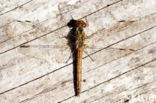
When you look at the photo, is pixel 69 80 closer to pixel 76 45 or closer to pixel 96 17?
pixel 76 45

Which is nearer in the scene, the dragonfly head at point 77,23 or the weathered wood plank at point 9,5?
the dragonfly head at point 77,23

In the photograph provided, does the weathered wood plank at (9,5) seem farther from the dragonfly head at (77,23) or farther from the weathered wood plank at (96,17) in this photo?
the dragonfly head at (77,23)

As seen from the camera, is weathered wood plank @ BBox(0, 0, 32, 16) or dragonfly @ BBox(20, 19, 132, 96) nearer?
dragonfly @ BBox(20, 19, 132, 96)

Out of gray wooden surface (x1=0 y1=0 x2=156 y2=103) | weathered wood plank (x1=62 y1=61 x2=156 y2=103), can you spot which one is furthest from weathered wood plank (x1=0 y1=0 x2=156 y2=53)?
weathered wood plank (x1=62 y1=61 x2=156 y2=103)

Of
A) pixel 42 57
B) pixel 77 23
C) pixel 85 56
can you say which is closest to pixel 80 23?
pixel 77 23

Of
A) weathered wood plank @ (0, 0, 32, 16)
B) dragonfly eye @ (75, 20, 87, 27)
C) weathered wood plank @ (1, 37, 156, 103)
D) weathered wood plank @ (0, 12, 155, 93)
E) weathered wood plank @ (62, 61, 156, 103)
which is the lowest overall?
weathered wood plank @ (62, 61, 156, 103)

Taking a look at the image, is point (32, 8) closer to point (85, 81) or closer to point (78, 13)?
point (78, 13)

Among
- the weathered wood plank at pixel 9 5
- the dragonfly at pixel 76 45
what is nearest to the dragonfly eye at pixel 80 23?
the dragonfly at pixel 76 45

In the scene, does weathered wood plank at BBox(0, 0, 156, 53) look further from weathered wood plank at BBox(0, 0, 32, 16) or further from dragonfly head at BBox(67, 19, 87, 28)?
weathered wood plank at BBox(0, 0, 32, 16)

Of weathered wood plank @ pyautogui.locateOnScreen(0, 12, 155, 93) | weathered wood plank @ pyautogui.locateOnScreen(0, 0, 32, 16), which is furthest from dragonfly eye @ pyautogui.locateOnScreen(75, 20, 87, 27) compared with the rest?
weathered wood plank @ pyautogui.locateOnScreen(0, 0, 32, 16)

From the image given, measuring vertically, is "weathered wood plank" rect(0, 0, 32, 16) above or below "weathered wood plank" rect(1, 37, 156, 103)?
above
